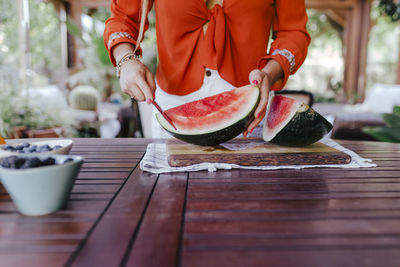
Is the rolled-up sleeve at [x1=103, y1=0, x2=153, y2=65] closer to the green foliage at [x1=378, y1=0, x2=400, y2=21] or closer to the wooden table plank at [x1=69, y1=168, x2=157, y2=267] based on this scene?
the wooden table plank at [x1=69, y1=168, x2=157, y2=267]

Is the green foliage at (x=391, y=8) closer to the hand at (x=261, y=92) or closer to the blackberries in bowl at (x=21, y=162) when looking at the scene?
the hand at (x=261, y=92)

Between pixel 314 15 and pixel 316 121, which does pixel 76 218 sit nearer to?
pixel 316 121

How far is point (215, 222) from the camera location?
645 millimetres

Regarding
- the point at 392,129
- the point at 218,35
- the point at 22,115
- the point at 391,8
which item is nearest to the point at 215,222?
the point at 218,35

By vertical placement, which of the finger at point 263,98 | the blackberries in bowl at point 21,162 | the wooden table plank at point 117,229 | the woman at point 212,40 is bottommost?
the wooden table plank at point 117,229

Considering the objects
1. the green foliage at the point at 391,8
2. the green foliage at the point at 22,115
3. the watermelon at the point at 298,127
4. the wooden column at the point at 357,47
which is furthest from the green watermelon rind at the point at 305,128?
the wooden column at the point at 357,47

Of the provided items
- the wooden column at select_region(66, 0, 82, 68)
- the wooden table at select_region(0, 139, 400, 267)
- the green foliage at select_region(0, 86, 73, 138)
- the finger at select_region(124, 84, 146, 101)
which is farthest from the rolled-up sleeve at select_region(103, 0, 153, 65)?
the wooden column at select_region(66, 0, 82, 68)

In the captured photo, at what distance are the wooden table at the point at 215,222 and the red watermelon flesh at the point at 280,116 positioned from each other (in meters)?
0.25

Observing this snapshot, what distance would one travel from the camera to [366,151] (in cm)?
133

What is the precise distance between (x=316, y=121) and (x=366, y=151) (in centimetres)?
33

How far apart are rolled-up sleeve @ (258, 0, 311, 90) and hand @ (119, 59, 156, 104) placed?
1.64ft

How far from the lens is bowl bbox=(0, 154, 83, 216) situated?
0.63 metres

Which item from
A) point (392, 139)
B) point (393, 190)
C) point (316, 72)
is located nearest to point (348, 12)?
point (316, 72)

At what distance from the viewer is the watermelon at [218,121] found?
1131mm
